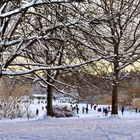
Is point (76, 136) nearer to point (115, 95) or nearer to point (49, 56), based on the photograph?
point (49, 56)

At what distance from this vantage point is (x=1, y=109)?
40.8 m

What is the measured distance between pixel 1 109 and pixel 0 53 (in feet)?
107

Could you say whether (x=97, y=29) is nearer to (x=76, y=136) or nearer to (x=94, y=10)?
(x=94, y=10)

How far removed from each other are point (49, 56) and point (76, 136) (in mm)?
5015

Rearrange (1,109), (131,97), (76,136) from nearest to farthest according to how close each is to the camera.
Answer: (76,136), (1,109), (131,97)

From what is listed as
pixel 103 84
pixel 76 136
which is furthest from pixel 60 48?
pixel 76 136

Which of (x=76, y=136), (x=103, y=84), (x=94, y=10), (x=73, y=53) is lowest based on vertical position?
(x=76, y=136)

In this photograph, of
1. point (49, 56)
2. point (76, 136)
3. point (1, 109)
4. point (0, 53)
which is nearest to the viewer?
point (0, 53)

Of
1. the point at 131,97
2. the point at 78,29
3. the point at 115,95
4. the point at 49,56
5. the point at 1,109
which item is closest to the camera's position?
the point at 78,29

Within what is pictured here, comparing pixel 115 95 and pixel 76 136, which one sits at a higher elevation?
pixel 115 95

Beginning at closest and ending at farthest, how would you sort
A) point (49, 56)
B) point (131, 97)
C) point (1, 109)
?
point (49, 56) < point (1, 109) < point (131, 97)

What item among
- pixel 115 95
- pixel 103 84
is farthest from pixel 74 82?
pixel 115 95

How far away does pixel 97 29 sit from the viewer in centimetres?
986

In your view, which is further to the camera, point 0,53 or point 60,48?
point 60,48
